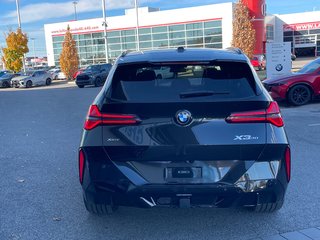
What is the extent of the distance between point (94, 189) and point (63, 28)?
61.0m

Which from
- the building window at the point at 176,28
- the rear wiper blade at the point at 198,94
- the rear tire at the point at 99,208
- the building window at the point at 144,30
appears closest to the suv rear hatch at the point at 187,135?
the rear wiper blade at the point at 198,94

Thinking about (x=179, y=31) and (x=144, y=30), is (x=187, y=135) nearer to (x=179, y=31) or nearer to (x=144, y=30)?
(x=179, y=31)

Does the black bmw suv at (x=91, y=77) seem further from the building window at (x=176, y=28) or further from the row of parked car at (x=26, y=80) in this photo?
the building window at (x=176, y=28)

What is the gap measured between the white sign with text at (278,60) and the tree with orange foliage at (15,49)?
3593 centimetres

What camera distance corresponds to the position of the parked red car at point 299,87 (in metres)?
12.3

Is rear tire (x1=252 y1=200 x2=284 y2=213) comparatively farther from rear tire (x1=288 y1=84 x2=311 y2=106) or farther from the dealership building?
the dealership building

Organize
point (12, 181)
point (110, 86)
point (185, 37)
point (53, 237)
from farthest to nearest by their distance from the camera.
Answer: point (185, 37) < point (12, 181) < point (53, 237) < point (110, 86)

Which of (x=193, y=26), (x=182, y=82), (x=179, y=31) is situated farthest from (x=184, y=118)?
(x=179, y=31)

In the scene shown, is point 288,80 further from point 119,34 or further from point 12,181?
point 119,34

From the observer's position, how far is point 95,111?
11.4ft

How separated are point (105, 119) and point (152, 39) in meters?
52.0

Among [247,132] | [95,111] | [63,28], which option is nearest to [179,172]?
[247,132]

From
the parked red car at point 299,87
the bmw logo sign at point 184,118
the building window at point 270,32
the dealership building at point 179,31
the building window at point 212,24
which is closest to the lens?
the bmw logo sign at point 184,118

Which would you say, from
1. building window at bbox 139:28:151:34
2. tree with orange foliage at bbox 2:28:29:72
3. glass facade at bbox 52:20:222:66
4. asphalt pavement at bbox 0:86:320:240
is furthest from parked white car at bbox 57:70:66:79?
asphalt pavement at bbox 0:86:320:240
